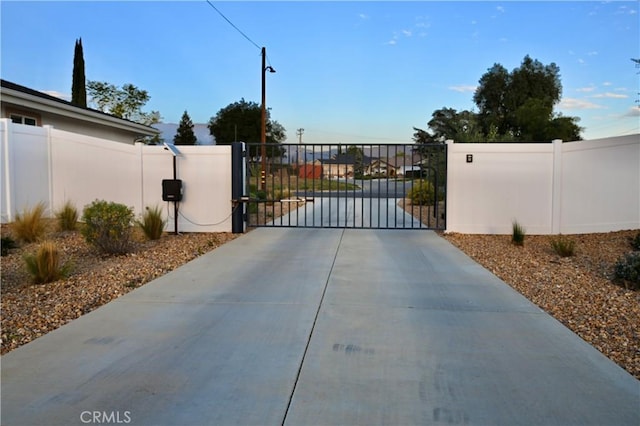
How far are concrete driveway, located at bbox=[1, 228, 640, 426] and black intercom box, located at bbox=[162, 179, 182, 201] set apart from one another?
5.20 metres

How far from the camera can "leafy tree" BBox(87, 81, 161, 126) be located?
113ft

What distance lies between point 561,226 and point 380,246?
14.6 ft

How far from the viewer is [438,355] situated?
462 centimetres

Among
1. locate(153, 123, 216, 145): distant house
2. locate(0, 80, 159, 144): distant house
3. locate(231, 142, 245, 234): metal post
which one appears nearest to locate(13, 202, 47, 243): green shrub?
locate(231, 142, 245, 234): metal post

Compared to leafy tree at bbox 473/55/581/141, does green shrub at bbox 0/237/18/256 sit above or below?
below

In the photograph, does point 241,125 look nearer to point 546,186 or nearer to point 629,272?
point 546,186

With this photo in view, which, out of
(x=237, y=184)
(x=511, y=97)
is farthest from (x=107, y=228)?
(x=511, y=97)

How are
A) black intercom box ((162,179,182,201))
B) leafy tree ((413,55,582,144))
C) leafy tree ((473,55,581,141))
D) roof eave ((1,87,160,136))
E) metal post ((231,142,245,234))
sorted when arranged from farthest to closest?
leafy tree ((473,55,581,141)) < leafy tree ((413,55,582,144)) < roof eave ((1,87,160,136)) < metal post ((231,142,245,234)) < black intercom box ((162,179,182,201))

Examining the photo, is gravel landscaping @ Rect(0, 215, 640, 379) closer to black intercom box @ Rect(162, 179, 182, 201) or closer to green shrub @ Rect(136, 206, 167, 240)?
green shrub @ Rect(136, 206, 167, 240)

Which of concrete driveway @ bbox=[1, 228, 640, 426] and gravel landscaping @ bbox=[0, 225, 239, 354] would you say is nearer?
concrete driveway @ bbox=[1, 228, 640, 426]

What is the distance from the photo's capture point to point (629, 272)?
7191 mm

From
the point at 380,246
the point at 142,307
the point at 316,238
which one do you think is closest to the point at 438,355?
the point at 142,307

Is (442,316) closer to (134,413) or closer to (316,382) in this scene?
(316,382)

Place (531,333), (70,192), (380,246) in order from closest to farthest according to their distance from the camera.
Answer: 1. (531,333)
2. (380,246)
3. (70,192)
